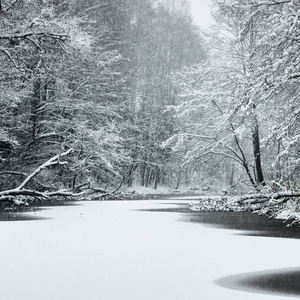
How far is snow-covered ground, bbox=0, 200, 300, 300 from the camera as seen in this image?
3754mm

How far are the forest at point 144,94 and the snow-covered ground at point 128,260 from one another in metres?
1.84

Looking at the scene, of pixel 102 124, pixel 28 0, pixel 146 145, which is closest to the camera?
pixel 28 0

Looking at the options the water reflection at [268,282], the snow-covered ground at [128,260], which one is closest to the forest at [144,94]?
the snow-covered ground at [128,260]

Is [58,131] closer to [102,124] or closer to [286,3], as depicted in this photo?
[102,124]

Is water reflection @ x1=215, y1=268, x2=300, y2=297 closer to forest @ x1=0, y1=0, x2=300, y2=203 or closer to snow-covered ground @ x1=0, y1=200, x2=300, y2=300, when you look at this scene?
snow-covered ground @ x1=0, y1=200, x2=300, y2=300

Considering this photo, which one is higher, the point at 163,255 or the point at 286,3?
the point at 286,3

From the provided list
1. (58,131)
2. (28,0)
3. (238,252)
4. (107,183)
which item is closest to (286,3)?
(238,252)

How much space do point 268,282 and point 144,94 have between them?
24057 mm

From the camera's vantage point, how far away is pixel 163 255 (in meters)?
5.50

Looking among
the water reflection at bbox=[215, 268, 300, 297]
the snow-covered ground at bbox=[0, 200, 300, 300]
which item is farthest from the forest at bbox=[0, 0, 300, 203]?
the water reflection at bbox=[215, 268, 300, 297]

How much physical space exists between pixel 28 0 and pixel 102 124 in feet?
28.6

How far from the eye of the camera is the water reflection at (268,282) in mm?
3907

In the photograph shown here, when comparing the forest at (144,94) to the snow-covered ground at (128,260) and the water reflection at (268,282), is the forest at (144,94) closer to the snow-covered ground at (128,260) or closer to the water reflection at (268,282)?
the snow-covered ground at (128,260)

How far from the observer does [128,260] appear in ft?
16.8
